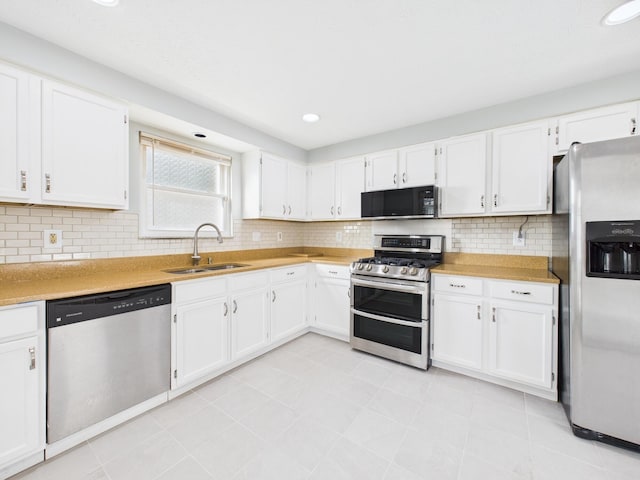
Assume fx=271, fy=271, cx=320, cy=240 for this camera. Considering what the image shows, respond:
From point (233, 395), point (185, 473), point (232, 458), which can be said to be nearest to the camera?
point (185, 473)

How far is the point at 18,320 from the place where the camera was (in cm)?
139

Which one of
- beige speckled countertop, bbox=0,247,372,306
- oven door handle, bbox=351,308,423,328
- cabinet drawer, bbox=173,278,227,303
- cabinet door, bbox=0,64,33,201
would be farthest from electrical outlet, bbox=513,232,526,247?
cabinet door, bbox=0,64,33,201

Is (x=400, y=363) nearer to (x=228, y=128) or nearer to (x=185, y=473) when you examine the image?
(x=185, y=473)

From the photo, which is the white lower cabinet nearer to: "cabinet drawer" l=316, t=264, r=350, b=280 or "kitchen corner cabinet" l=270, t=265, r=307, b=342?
"cabinet drawer" l=316, t=264, r=350, b=280

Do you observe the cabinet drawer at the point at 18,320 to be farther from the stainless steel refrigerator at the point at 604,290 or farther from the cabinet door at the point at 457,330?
the stainless steel refrigerator at the point at 604,290

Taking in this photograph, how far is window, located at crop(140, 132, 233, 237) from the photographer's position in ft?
8.33

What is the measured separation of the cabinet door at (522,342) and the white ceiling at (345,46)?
70.3 inches

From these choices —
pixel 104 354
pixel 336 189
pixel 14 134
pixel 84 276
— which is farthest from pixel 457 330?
pixel 14 134

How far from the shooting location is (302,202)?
3.78 m

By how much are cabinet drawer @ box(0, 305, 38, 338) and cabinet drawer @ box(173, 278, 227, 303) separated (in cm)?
73

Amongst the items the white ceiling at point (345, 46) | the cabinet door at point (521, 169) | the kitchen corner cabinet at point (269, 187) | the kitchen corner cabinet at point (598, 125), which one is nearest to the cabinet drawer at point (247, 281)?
the kitchen corner cabinet at point (269, 187)

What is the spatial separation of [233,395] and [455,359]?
193 centimetres

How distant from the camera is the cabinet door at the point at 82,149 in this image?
1.71 meters

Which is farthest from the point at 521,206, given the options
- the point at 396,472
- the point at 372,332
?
the point at 396,472
